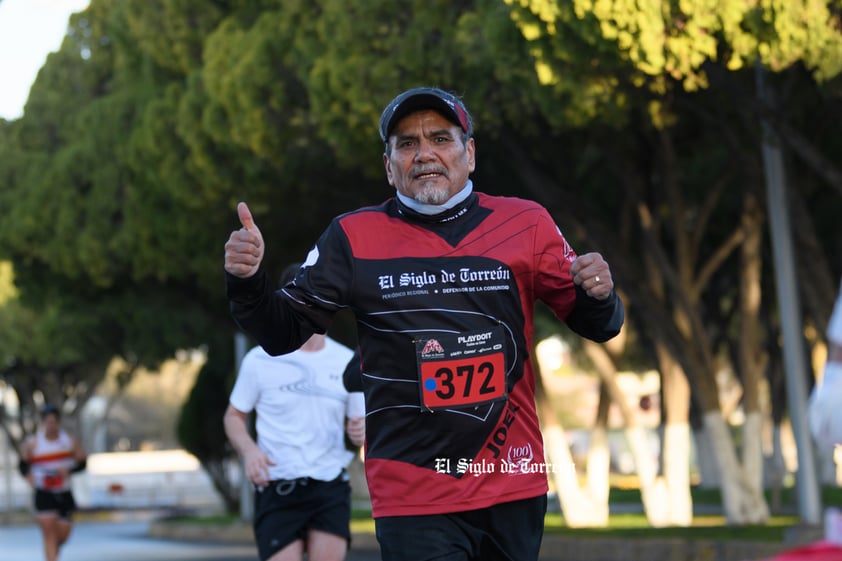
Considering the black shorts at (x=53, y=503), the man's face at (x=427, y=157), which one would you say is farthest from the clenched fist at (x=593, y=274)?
the black shorts at (x=53, y=503)

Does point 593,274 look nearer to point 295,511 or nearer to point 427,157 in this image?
point 427,157

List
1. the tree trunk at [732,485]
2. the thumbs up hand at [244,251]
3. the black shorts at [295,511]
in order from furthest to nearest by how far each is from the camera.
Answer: the tree trunk at [732,485] → the black shorts at [295,511] → the thumbs up hand at [244,251]

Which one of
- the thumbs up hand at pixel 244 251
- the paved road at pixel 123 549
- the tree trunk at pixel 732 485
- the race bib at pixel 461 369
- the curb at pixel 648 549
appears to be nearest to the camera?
the thumbs up hand at pixel 244 251

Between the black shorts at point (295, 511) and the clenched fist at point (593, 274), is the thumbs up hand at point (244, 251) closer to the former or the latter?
the clenched fist at point (593, 274)

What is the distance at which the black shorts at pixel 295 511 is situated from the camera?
8.06m

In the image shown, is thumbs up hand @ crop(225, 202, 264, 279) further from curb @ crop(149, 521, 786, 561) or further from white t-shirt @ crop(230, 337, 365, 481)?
curb @ crop(149, 521, 786, 561)

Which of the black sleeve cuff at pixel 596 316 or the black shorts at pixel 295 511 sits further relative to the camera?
the black shorts at pixel 295 511

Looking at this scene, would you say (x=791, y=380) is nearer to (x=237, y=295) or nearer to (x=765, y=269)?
(x=765, y=269)

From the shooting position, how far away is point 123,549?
24.4m

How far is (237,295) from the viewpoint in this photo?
4.43 meters

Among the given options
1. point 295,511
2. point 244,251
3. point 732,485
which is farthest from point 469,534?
point 732,485

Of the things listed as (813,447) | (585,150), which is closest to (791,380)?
(813,447)

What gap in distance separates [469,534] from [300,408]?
3802 millimetres

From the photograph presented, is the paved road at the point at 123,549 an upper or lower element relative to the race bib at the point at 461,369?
lower
